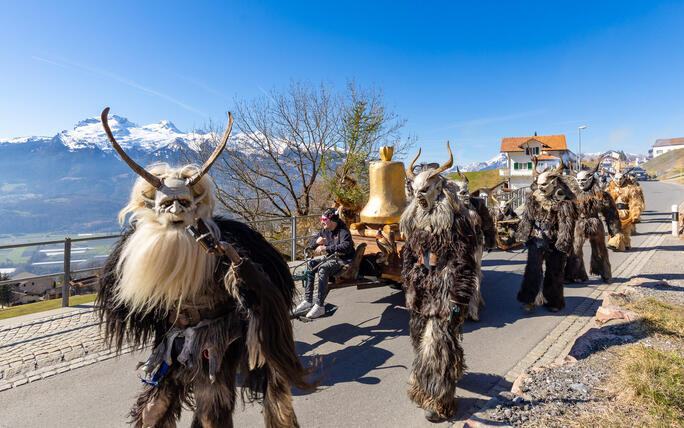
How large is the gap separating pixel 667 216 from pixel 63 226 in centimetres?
10584

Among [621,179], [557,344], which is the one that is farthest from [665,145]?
[557,344]

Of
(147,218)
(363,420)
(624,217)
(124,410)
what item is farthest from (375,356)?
(624,217)

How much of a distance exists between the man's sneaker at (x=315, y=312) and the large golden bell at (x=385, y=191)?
1632 millimetres

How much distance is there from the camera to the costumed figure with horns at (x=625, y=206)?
972 cm

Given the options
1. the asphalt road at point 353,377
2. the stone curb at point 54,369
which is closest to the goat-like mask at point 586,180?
the asphalt road at point 353,377

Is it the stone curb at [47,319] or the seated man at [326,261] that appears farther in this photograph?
the stone curb at [47,319]

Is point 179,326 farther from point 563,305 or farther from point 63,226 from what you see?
point 63,226

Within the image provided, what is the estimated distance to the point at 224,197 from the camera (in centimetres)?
1519

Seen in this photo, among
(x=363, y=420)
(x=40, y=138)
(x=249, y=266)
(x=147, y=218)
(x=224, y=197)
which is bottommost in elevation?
(x=363, y=420)

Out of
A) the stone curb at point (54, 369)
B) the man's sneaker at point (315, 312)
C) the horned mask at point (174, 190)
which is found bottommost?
the stone curb at point (54, 369)

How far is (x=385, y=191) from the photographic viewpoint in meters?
5.61

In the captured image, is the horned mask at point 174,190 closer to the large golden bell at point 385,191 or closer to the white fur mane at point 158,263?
the white fur mane at point 158,263

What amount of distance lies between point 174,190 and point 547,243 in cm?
528

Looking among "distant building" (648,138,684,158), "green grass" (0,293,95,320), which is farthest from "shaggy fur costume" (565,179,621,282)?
"distant building" (648,138,684,158)
